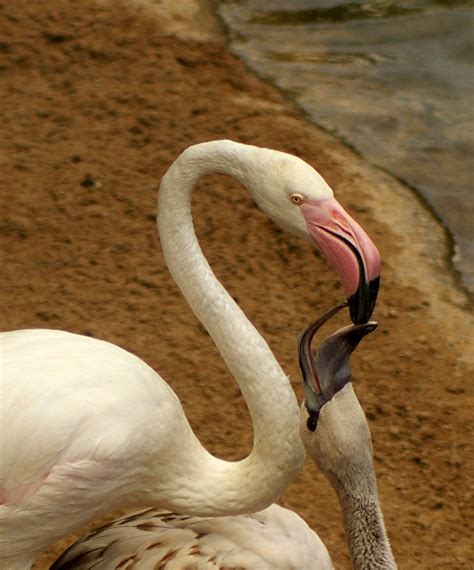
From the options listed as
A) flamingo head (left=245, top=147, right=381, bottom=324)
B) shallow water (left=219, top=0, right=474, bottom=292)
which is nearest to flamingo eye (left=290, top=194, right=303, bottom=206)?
flamingo head (left=245, top=147, right=381, bottom=324)

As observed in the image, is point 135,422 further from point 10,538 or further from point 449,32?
point 449,32

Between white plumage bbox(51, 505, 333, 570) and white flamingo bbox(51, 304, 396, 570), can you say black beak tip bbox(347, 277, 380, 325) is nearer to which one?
white flamingo bbox(51, 304, 396, 570)

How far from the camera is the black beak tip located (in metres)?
3.85

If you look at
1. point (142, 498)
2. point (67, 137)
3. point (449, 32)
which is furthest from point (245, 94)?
point (142, 498)

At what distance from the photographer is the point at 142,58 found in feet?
26.3

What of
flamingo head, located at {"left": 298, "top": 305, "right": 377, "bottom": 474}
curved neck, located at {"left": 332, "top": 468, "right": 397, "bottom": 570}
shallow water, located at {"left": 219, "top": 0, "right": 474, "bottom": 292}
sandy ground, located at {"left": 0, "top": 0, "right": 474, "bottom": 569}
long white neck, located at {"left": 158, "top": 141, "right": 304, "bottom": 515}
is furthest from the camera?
shallow water, located at {"left": 219, "top": 0, "right": 474, "bottom": 292}

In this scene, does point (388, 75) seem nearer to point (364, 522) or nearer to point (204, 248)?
point (204, 248)

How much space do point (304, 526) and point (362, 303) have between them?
0.89m

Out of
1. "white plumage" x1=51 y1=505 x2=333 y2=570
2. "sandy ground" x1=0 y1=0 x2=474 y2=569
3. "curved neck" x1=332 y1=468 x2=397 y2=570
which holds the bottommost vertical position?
"sandy ground" x1=0 y1=0 x2=474 y2=569

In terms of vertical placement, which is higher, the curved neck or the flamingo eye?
the flamingo eye

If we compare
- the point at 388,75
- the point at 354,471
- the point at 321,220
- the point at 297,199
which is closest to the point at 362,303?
the point at 321,220

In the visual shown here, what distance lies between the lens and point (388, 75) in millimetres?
8297

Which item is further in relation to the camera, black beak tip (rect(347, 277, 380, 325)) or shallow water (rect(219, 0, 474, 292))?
shallow water (rect(219, 0, 474, 292))

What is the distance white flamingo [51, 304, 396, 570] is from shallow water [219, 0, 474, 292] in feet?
9.82
